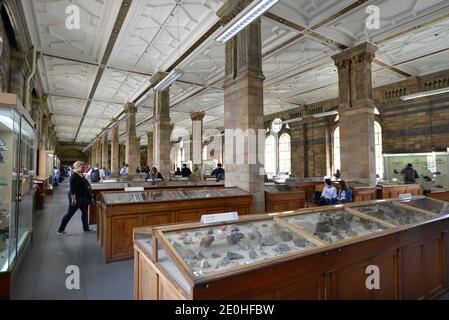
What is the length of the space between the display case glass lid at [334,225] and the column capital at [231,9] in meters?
4.48

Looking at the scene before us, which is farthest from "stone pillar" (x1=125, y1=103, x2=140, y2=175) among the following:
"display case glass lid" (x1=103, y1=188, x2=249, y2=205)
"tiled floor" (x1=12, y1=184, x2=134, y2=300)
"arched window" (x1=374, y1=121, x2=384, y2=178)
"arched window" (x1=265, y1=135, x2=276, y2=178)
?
"arched window" (x1=374, y1=121, x2=384, y2=178)

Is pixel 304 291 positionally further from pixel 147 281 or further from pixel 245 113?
pixel 245 113

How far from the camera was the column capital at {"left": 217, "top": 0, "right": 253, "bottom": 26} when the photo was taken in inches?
205

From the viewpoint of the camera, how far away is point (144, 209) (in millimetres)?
3912

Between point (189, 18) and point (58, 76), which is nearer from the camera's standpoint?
point (189, 18)

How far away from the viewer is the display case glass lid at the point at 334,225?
6.97 feet

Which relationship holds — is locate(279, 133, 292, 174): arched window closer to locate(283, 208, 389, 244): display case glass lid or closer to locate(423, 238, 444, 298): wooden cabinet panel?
locate(423, 238, 444, 298): wooden cabinet panel

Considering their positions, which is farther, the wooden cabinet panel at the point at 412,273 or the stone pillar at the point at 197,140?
the stone pillar at the point at 197,140

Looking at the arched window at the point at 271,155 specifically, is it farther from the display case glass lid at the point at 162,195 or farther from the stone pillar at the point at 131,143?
the display case glass lid at the point at 162,195

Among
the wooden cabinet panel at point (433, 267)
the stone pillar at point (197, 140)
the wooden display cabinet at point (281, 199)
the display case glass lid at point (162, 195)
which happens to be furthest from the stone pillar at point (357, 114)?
the stone pillar at point (197, 140)
